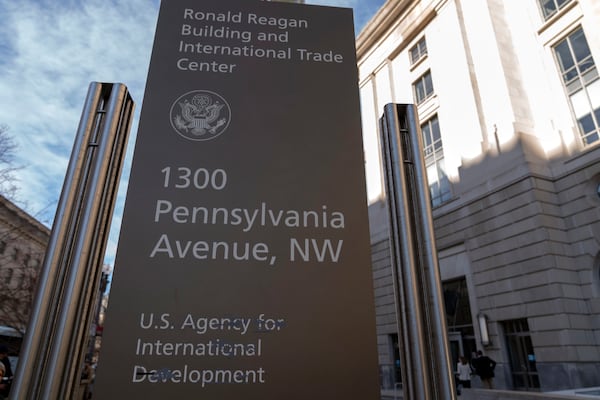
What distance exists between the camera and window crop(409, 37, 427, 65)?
25.8 metres

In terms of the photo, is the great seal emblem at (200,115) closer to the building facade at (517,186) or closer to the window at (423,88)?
the building facade at (517,186)

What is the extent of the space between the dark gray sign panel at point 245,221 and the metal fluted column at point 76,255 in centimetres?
14

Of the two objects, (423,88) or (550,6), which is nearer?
(550,6)

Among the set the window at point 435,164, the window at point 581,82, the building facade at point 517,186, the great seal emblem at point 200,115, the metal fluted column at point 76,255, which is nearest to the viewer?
the metal fluted column at point 76,255

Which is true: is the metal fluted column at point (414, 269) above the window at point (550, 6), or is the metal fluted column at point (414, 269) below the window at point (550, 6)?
below

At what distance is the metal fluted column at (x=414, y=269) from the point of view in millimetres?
1582

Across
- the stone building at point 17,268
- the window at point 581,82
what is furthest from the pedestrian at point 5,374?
the window at point 581,82

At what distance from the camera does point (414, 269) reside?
1.71 metres

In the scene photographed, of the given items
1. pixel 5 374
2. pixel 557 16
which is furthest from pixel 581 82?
pixel 5 374

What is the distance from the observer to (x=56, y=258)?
1.63 metres

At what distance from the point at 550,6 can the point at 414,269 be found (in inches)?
874

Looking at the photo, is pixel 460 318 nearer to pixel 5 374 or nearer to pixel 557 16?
A: pixel 557 16

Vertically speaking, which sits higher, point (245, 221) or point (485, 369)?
point (245, 221)

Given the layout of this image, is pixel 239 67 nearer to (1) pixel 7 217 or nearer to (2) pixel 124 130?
(2) pixel 124 130
